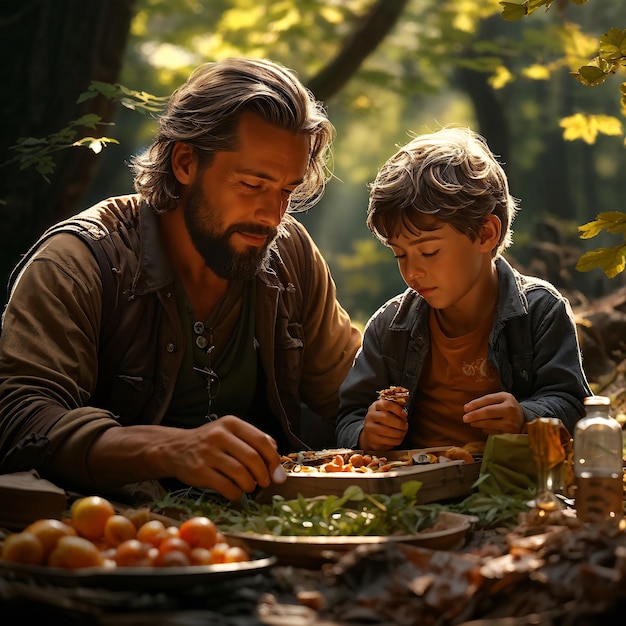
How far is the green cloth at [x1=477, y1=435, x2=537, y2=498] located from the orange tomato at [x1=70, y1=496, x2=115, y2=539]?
3.28 feet

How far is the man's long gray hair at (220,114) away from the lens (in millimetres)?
3240

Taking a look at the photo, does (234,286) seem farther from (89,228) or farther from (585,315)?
(585,315)

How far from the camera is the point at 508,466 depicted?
249 cm

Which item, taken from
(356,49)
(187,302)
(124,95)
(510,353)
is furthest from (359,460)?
(356,49)

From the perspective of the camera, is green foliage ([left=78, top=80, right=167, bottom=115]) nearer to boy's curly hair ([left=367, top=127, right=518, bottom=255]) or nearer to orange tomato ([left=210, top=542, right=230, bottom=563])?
boy's curly hair ([left=367, top=127, right=518, bottom=255])

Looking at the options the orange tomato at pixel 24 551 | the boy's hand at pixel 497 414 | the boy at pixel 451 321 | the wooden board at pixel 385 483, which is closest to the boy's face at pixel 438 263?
the boy at pixel 451 321

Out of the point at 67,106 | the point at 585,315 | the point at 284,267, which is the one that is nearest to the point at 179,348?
the point at 284,267

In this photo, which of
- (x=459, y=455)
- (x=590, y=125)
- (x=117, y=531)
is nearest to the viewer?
(x=117, y=531)

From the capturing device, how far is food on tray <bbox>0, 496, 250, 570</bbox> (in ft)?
5.76

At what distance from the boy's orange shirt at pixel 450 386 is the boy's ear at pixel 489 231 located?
0.87ft

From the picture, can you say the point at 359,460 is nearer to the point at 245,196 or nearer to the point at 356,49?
the point at 245,196

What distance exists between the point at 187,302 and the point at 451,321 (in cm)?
93

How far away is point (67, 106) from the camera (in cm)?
486

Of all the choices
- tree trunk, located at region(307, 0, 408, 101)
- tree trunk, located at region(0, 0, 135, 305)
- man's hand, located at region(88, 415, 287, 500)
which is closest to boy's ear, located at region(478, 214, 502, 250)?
man's hand, located at region(88, 415, 287, 500)
